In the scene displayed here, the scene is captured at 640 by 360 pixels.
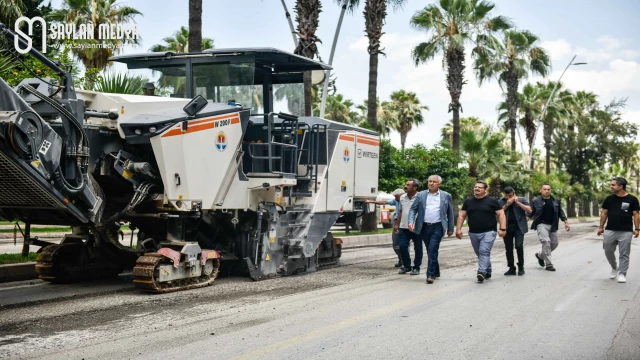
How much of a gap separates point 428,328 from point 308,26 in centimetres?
1754

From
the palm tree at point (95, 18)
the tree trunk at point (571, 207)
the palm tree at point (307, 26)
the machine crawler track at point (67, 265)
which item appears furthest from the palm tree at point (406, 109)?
the machine crawler track at point (67, 265)

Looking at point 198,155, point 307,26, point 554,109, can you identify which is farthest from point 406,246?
point 554,109

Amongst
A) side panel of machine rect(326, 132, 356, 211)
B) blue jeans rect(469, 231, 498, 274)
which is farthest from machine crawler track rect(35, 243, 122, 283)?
blue jeans rect(469, 231, 498, 274)

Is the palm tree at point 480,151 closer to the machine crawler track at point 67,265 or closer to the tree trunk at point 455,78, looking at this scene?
the tree trunk at point 455,78

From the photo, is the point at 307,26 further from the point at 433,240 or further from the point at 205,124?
the point at 205,124

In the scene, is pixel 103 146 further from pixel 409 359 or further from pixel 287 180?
pixel 409 359

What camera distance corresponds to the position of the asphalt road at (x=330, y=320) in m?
6.52

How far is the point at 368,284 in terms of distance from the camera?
11.5 m

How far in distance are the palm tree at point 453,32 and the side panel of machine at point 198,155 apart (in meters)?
27.4

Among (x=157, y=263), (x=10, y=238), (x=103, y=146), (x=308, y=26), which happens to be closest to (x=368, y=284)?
(x=157, y=263)

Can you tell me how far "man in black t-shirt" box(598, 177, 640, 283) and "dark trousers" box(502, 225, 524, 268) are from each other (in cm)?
146

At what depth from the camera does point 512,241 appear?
13.8 m

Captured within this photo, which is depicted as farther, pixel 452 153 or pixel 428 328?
pixel 452 153

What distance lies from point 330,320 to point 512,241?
6.76m
